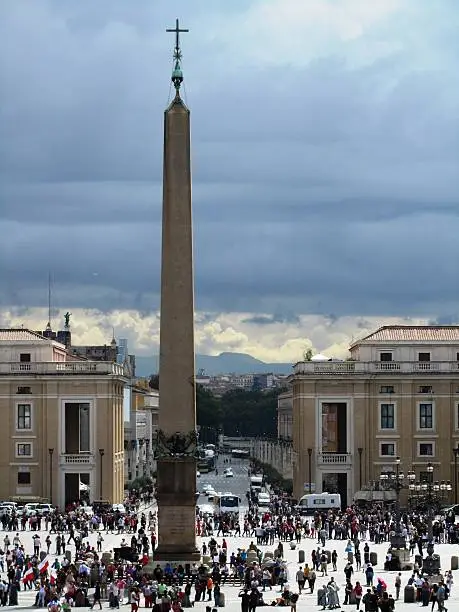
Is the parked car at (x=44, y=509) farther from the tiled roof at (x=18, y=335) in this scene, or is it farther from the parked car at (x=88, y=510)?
the tiled roof at (x=18, y=335)

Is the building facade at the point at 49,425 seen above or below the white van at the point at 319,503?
above

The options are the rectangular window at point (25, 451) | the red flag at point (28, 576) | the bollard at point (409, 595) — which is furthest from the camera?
the rectangular window at point (25, 451)

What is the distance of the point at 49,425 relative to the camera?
115375 mm

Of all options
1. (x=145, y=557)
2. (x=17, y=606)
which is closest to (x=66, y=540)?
(x=145, y=557)

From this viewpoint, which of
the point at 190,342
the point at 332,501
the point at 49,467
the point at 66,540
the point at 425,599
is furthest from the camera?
the point at 49,467

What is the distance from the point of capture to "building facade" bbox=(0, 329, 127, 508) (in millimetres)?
114812

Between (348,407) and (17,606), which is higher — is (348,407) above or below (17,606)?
above

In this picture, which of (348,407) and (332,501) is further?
(348,407)

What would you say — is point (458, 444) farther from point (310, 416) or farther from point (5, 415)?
point (5, 415)

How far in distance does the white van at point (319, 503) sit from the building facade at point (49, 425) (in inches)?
536

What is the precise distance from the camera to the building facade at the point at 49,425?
114812 millimetres

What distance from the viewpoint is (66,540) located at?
290 feet

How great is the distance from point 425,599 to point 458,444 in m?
54.8

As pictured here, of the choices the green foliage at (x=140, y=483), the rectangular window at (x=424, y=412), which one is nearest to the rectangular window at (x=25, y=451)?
the green foliage at (x=140, y=483)
